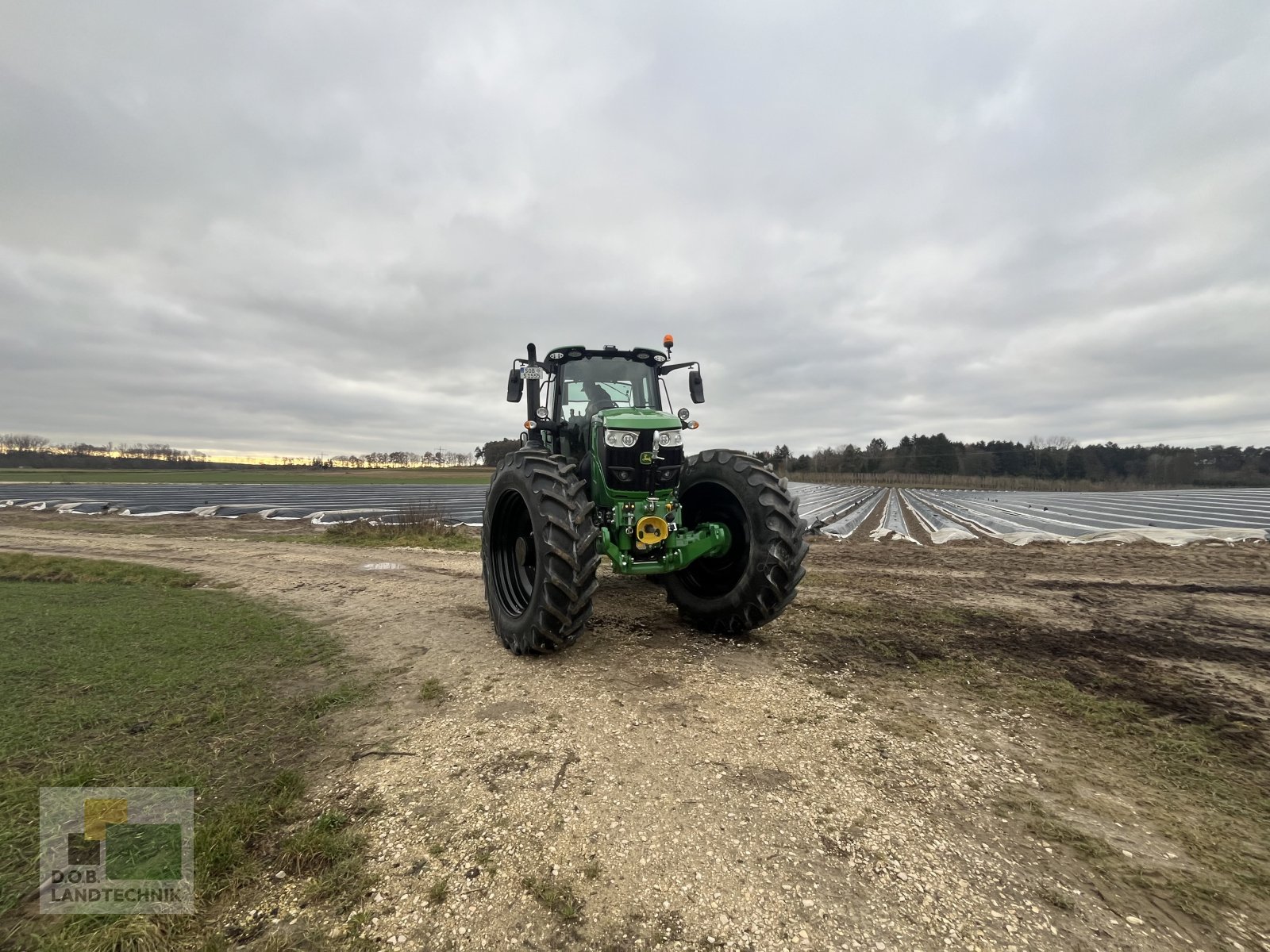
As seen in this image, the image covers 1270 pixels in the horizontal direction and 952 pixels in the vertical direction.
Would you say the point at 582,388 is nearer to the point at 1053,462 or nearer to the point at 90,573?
the point at 90,573

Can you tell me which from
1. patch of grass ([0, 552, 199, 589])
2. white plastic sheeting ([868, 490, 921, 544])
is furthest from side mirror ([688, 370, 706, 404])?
white plastic sheeting ([868, 490, 921, 544])

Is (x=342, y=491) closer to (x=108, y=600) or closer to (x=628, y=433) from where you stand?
(x=108, y=600)

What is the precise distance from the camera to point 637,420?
5.07 metres

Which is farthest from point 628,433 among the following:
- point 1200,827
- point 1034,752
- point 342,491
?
point 342,491

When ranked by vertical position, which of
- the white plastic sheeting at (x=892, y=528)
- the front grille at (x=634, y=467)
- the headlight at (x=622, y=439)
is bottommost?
the white plastic sheeting at (x=892, y=528)

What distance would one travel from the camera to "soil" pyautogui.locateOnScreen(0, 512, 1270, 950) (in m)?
2.01

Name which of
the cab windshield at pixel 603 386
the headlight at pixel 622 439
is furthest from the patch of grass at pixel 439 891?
the cab windshield at pixel 603 386

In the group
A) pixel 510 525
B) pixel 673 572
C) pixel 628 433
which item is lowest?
pixel 673 572

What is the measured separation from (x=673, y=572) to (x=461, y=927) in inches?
165

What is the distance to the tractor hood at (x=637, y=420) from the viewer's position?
16.5 ft

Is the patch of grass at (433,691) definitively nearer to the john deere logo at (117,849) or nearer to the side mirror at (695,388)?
the john deere logo at (117,849)

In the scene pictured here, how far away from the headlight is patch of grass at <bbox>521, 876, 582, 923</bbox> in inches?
136

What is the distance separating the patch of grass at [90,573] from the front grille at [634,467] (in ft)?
23.7

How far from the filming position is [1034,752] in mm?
3156
